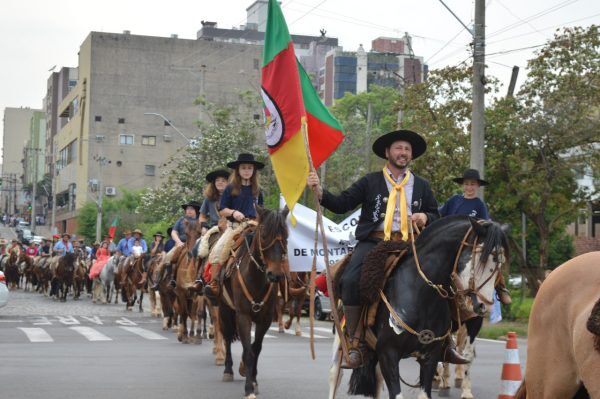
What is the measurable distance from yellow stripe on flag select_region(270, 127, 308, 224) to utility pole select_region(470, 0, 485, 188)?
13016 mm

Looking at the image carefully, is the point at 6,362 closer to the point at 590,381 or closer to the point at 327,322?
the point at 590,381

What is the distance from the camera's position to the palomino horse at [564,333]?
242 inches

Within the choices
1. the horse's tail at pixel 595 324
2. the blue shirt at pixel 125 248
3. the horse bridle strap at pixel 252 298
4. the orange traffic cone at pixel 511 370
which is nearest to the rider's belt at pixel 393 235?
the orange traffic cone at pixel 511 370

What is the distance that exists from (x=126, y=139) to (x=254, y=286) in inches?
3322

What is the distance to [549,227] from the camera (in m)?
31.0

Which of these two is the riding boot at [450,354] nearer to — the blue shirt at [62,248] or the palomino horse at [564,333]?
the palomino horse at [564,333]

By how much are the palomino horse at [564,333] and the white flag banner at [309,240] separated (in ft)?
21.3

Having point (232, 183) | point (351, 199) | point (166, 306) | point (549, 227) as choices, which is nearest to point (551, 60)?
point (549, 227)

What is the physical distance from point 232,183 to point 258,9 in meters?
132

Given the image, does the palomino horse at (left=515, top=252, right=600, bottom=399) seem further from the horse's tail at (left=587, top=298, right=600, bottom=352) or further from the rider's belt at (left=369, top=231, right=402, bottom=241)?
the rider's belt at (left=369, top=231, right=402, bottom=241)

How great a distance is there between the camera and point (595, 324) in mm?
5879

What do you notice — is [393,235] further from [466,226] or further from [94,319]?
[94,319]

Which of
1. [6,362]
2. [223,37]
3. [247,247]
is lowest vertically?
[6,362]

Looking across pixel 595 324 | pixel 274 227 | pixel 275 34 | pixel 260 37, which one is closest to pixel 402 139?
pixel 275 34
